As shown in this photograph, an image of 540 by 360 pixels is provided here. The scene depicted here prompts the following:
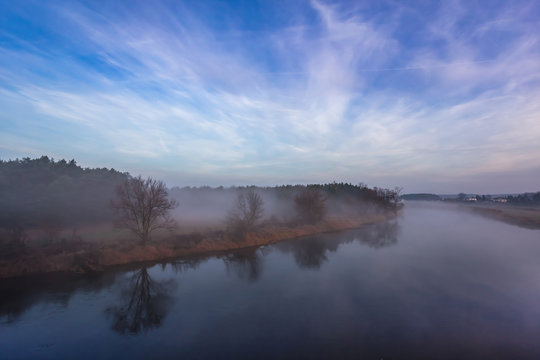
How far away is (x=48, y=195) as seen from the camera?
30375mm

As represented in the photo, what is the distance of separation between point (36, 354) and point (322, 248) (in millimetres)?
22495

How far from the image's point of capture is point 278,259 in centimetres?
2305

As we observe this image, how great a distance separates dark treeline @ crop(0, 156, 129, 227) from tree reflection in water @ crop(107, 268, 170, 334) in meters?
13.2

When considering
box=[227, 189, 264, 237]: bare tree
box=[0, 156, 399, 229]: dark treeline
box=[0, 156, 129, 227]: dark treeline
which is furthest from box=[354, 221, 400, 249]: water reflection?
box=[0, 156, 129, 227]: dark treeline

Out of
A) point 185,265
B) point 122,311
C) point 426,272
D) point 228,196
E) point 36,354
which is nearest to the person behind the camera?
point 36,354

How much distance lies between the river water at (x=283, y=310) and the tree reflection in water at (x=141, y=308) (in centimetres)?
7

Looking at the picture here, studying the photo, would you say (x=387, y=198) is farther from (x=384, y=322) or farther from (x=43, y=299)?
(x=43, y=299)

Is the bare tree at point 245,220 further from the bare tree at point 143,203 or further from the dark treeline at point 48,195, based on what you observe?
the dark treeline at point 48,195

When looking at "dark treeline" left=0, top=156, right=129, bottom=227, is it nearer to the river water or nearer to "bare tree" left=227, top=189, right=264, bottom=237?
the river water

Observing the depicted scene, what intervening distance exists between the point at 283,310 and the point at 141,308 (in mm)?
7229

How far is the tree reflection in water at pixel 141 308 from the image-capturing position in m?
11.6

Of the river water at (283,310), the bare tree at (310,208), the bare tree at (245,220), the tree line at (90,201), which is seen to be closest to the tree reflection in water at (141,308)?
the river water at (283,310)

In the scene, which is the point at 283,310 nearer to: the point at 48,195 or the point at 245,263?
the point at 245,263

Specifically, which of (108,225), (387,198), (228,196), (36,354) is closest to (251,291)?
(36,354)
